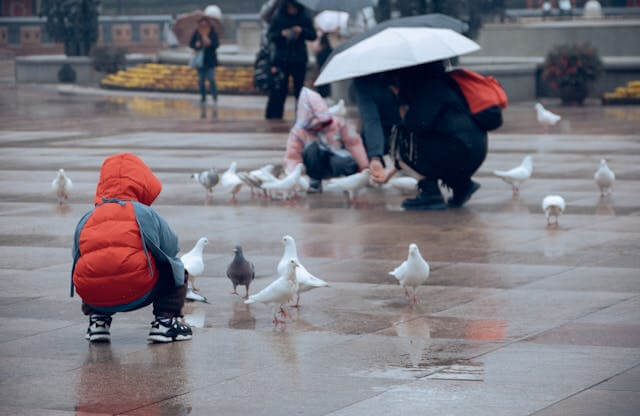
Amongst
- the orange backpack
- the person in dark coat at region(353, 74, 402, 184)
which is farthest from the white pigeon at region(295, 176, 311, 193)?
the orange backpack

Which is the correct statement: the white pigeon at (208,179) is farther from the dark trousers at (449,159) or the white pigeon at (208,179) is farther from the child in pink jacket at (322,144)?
A: the dark trousers at (449,159)

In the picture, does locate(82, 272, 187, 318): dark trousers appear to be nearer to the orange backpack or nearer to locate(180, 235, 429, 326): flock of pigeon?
locate(180, 235, 429, 326): flock of pigeon

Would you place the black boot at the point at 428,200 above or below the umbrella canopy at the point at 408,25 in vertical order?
below

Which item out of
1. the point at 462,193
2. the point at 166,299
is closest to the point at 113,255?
the point at 166,299

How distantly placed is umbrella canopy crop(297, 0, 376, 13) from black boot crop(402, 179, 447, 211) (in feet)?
25.7

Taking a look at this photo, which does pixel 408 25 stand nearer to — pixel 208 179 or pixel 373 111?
pixel 373 111

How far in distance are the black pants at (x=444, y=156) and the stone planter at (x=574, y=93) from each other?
15.7 m

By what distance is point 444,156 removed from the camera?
12.6m

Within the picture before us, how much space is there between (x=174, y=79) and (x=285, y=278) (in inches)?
1126

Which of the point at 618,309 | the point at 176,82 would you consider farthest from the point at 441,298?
the point at 176,82

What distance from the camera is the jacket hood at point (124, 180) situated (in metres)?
7.36

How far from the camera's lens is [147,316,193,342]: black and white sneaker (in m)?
7.36

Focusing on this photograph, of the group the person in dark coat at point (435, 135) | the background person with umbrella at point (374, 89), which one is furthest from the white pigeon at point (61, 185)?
the person in dark coat at point (435, 135)

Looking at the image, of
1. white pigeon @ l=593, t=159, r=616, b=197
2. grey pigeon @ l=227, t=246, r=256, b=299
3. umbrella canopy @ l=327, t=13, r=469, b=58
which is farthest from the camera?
white pigeon @ l=593, t=159, r=616, b=197
